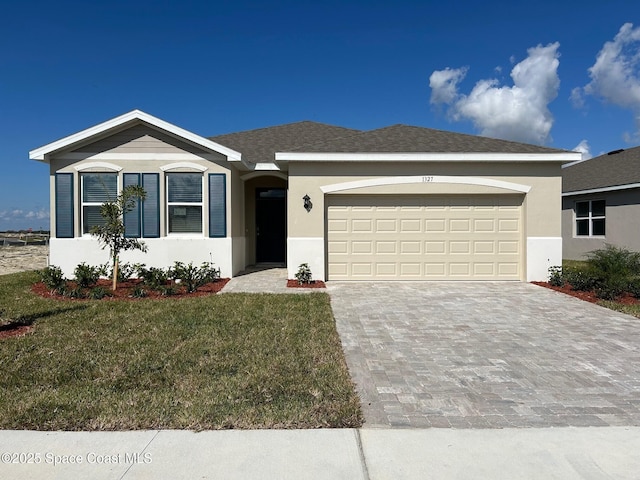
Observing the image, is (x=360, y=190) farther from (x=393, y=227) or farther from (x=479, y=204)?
(x=479, y=204)

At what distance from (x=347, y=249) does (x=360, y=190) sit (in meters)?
1.67

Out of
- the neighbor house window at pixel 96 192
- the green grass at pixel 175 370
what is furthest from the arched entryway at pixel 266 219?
the green grass at pixel 175 370

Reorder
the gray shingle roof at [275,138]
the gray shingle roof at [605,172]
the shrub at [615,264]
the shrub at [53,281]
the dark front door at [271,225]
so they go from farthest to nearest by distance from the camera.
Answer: the gray shingle roof at [605,172]
the dark front door at [271,225]
the gray shingle roof at [275,138]
the shrub at [53,281]
the shrub at [615,264]

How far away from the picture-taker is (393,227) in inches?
445

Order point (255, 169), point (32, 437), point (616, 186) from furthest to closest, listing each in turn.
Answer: point (616, 186) < point (255, 169) < point (32, 437)

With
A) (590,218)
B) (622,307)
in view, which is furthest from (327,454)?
(590,218)

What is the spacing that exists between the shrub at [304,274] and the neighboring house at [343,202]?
11.9 inches

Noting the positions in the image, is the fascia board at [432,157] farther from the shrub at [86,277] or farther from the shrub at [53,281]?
the shrub at [53,281]

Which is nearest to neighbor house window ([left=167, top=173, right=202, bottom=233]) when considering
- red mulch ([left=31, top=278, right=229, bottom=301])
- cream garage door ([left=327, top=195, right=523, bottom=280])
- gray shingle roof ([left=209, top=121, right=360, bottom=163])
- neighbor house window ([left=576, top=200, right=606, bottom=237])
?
red mulch ([left=31, top=278, right=229, bottom=301])

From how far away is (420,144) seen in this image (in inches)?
452

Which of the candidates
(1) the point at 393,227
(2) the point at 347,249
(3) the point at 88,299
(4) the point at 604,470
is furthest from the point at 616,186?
(3) the point at 88,299

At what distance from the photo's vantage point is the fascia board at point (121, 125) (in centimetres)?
1086

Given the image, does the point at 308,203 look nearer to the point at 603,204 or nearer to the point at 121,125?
the point at 121,125

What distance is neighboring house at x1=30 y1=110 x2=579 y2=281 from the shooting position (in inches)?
435
